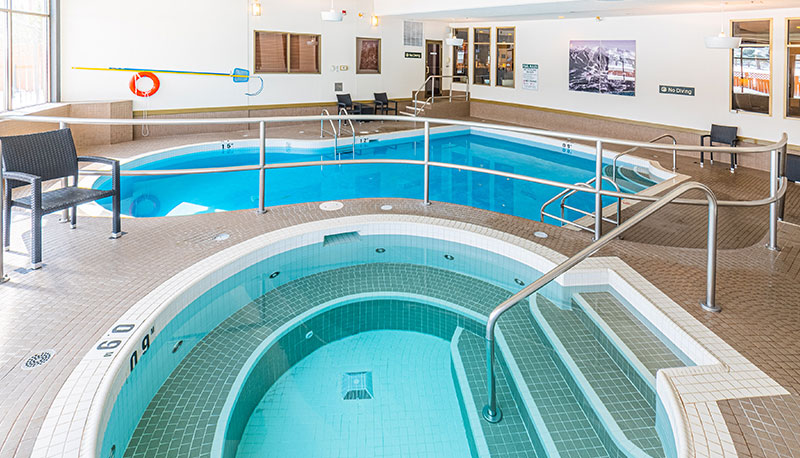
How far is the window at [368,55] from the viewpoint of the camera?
13922 mm

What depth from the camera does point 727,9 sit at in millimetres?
9289

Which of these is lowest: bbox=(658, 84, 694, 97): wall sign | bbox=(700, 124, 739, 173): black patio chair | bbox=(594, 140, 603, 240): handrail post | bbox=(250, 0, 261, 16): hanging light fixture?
bbox=(594, 140, 603, 240): handrail post

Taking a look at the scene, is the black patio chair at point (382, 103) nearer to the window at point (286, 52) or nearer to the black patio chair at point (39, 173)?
the window at point (286, 52)

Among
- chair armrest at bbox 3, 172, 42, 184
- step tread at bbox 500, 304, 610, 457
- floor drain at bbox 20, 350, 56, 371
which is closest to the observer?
step tread at bbox 500, 304, 610, 457

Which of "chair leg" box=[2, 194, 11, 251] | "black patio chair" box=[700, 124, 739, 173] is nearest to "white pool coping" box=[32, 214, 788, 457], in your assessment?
"chair leg" box=[2, 194, 11, 251]

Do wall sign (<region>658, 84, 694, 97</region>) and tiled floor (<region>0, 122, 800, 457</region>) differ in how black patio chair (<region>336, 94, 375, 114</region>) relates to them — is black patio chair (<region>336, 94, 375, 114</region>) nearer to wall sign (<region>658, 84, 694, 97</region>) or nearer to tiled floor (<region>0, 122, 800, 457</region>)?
wall sign (<region>658, 84, 694, 97</region>)

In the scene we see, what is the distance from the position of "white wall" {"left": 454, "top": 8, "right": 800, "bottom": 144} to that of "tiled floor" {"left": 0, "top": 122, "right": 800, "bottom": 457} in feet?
17.1

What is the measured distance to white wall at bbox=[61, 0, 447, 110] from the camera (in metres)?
9.76

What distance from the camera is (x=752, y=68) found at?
9.36 metres

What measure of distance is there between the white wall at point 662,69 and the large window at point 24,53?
1057 centimetres

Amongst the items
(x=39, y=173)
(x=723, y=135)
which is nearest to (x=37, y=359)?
(x=39, y=173)

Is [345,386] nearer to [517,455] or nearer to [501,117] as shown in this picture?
[517,455]

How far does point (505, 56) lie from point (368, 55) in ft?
12.3

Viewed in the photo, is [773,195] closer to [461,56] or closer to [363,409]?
[363,409]
